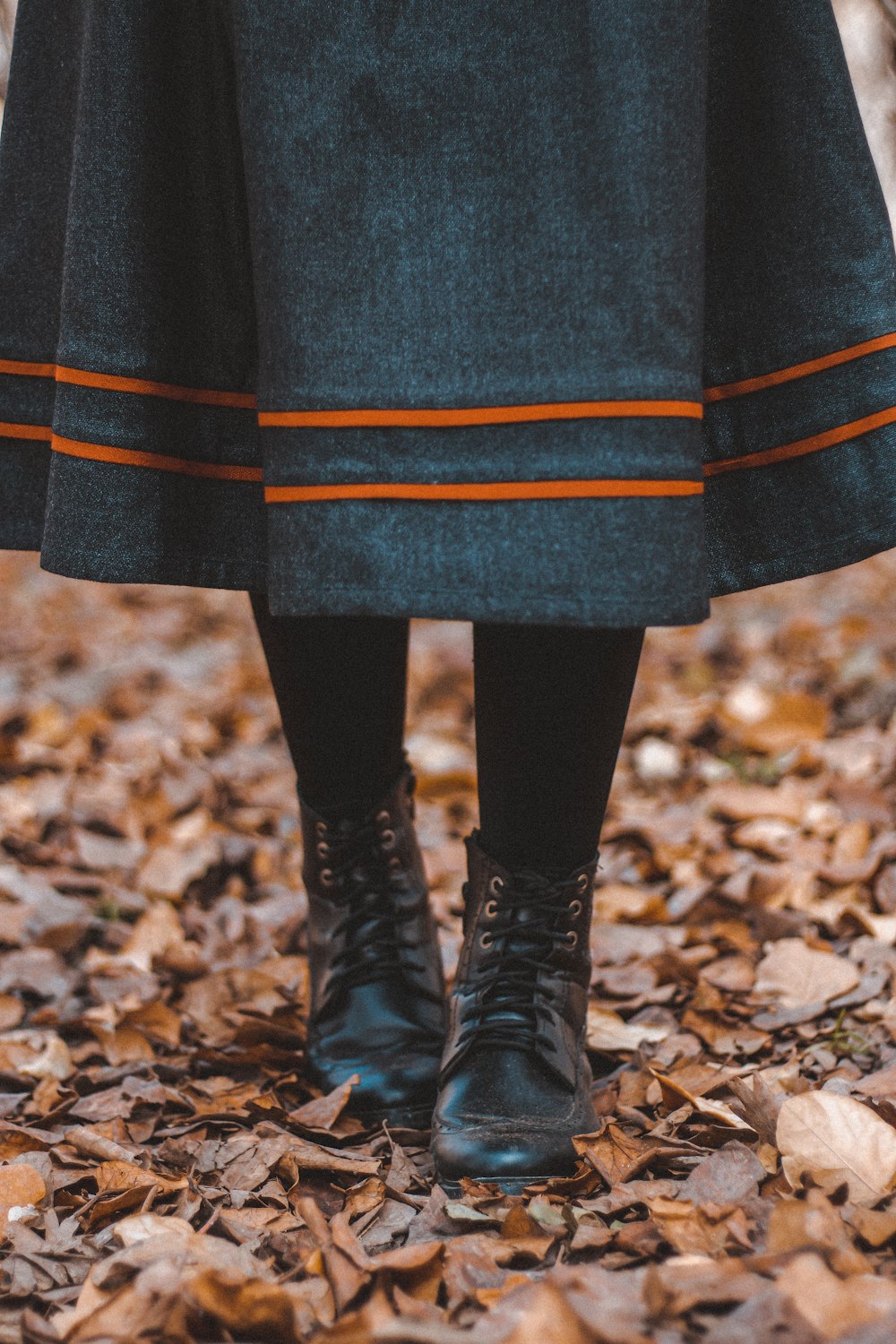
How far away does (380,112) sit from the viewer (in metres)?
0.80

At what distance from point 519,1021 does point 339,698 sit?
35 cm

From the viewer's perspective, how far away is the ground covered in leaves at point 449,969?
0.71 metres

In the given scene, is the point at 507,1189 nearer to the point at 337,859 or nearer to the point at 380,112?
the point at 337,859

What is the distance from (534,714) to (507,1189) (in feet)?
1.26

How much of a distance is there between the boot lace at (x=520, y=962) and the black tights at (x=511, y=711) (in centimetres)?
3

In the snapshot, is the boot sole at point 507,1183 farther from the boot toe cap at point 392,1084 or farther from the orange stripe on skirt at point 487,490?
the orange stripe on skirt at point 487,490

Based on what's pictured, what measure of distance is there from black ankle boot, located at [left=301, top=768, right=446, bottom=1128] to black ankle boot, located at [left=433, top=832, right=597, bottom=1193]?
0.13m

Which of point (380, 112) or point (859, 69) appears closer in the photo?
point (380, 112)

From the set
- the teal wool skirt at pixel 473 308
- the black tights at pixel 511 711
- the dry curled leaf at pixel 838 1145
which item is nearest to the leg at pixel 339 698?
the black tights at pixel 511 711

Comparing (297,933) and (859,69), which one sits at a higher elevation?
(859,69)

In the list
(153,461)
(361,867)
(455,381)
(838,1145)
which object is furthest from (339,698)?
(838,1145)

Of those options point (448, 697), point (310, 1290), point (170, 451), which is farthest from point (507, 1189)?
point (448, 697)

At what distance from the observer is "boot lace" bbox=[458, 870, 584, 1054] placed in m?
0.98

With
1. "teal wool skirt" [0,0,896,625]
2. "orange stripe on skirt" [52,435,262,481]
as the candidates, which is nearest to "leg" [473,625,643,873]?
"teal wool skirt" [0,0,896,625]
